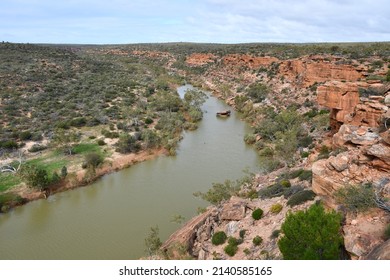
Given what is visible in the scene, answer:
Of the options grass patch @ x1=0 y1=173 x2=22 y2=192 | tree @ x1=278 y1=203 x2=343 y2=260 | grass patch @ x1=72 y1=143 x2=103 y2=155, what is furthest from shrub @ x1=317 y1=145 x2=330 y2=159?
grass patch @ x1=0 y1=173 x2=22 y2=192

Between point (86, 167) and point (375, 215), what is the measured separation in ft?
74.5

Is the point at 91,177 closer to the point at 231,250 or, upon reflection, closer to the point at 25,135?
the point at 25,135

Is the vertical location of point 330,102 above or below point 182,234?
above

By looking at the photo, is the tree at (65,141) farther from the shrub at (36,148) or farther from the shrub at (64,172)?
the shrub at (64,172)

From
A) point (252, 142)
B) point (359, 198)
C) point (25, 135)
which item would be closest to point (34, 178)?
point (25, 135)

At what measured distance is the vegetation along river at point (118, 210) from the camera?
19.1 m

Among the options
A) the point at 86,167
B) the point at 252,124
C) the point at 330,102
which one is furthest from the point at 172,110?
the point at 330,102

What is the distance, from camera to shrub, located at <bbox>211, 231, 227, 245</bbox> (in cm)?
1634

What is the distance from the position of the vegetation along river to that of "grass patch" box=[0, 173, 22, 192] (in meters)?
2.61

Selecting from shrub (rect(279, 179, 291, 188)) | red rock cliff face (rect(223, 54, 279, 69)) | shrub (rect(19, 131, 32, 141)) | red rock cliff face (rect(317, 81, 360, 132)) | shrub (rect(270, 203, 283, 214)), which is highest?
red rock cliff face (rect(223, 54, 279, 69))

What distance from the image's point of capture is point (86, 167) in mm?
28453

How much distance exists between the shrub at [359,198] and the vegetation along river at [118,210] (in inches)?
435

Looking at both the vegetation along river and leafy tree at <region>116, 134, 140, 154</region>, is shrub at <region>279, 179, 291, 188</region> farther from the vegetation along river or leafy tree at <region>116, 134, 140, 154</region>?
leafy tree at <region>116, 134, 140, 154</region>

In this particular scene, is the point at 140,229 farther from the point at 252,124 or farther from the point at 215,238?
the point at 252,124
